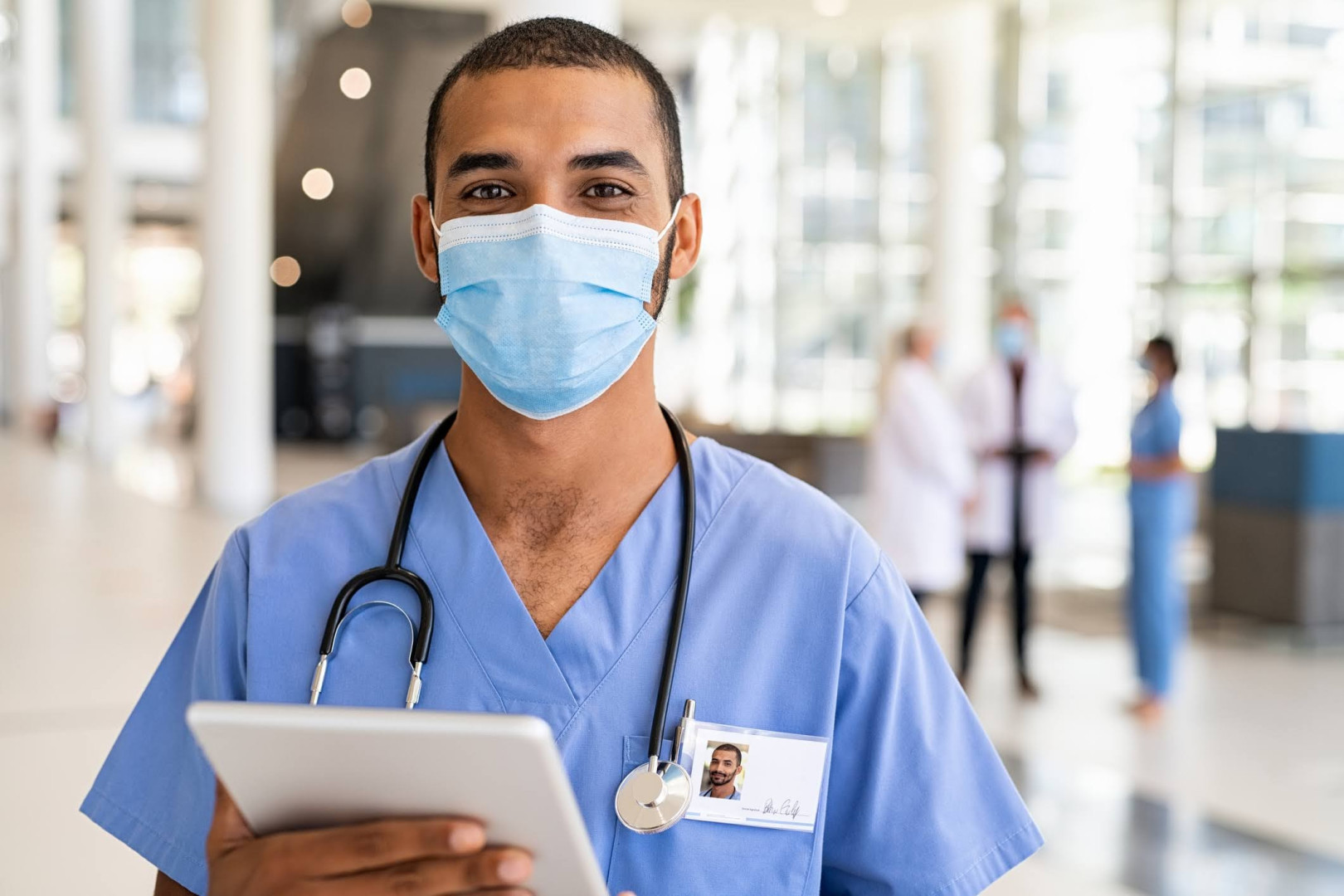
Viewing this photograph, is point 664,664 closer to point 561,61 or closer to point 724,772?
point 724,772

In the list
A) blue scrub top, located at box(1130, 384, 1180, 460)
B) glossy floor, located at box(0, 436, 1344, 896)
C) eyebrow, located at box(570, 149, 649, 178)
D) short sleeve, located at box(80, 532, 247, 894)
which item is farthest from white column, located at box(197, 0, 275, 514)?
eyebrow, located at box(570, 149, 649, 178)

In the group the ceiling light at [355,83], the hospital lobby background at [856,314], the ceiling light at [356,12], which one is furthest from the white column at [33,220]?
the ceiling light at [356,12]

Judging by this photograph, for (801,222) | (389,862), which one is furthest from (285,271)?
(389,862)

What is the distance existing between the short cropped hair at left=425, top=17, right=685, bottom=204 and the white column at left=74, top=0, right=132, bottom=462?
1306 cm

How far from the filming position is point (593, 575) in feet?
4.33

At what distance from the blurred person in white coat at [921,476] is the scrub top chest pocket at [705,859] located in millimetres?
4110

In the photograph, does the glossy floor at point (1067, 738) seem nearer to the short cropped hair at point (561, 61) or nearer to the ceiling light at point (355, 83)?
the short cropped hair at point (561, 61)

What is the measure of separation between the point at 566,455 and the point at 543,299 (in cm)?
14

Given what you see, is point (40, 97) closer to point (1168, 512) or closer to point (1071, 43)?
point (1071, 43)

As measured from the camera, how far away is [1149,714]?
5.15 meters

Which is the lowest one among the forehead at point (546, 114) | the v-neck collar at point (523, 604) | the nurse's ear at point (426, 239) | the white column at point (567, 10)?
the v-neck collar at point (523, 604)

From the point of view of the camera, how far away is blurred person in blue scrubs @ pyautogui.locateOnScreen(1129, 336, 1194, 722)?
17.3 feet

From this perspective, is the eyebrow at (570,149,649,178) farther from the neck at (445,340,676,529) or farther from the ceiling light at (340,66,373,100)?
the ceiling light at (340,66,373,100)

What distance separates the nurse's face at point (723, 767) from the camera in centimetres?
121
